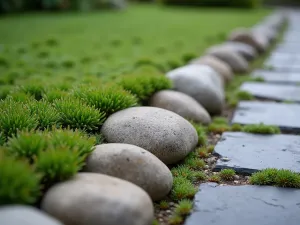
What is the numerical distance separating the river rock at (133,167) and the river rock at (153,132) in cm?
41

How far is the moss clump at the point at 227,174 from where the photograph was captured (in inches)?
122

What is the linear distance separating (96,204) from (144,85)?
86.0 inches

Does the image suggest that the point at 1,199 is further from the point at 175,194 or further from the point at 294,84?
the point at 294,84

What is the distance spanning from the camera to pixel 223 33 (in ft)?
32.7

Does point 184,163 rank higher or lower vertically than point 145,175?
lower

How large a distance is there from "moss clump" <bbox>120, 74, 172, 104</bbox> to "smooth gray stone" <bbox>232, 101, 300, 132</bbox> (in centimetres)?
87

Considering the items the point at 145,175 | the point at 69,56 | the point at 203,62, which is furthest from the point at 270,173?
the point at 69,56

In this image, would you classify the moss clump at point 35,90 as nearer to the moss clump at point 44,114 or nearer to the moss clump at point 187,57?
the moss clump at point 44,114

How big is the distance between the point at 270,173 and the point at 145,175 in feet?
3.15

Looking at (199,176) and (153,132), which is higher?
(153,132)

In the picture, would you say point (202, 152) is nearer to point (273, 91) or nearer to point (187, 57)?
point (273, 91)

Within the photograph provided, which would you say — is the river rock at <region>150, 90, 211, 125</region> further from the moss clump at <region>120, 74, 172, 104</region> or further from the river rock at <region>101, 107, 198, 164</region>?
the river rock at <region>101, 107, 198, 164</region>

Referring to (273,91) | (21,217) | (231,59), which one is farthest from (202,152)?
(231,59)

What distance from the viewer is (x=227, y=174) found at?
3.12 m
